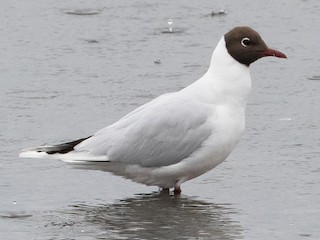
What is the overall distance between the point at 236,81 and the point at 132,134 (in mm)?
748

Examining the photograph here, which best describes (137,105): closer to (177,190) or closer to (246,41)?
(246,41)

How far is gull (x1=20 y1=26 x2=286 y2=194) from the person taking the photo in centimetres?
768

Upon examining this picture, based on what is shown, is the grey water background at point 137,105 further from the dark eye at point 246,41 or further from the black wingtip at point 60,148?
the dark eye at point 246,41

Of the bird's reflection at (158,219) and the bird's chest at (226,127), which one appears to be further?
the bird's chest at (226,127)

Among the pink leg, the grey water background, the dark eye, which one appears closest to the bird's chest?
the grey water background

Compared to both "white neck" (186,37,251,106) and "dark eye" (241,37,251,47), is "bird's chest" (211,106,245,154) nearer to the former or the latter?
"white neck" (186,37,251,106)

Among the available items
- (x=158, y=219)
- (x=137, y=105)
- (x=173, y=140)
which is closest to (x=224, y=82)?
(x=173, y=140)

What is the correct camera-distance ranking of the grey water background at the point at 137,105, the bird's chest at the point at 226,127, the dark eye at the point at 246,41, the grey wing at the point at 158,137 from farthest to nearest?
the dark eye at the point at 246,41, the grey wing at the point at 158,137, the bird's chest at the point at 226,127, the grey water background at the point at 137,105

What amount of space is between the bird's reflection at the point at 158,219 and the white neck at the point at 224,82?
67 centimetres

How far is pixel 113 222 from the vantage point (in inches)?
281

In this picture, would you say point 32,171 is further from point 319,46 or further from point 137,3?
point 137,3

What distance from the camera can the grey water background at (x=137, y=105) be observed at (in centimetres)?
714

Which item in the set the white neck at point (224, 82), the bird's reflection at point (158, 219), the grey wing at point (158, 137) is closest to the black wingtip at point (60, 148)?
the grey wing at point (158, 137)

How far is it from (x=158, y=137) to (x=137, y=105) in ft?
5.58
